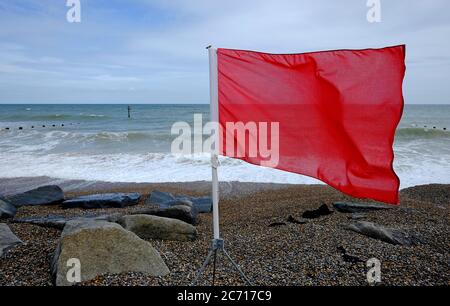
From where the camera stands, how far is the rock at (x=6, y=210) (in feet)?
27.4

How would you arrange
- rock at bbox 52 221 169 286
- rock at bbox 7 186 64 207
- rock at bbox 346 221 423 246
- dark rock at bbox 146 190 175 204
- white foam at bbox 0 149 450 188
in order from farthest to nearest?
white foam at bbox 0 149 450 188 → dark rock at bbox 146 190 175 204 → rock at bbox 7 186 64 207 → rock at bbox 346 221 423 246 → rock at bbox 52 221 169 286

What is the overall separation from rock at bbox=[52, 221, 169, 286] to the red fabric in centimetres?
181

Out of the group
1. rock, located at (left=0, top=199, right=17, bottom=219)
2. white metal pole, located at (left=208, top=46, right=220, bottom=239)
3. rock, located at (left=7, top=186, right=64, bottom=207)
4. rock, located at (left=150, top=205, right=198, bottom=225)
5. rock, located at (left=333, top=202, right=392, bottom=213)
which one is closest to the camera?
white metal pole, located at (left=208, top=46, right=220, bottom=239)

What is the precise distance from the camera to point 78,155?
2084 cm

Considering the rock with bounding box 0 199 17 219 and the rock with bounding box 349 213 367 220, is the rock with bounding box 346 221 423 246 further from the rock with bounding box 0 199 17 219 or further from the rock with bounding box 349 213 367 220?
the rock with bounding box 0 199 17 219

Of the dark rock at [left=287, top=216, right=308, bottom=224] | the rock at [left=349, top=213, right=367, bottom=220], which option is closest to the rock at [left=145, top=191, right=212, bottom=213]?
the dark rock at [left=287, top=216, right=308, bottom=224]

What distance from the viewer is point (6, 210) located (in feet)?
28.1

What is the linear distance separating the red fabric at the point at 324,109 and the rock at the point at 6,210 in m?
6.62

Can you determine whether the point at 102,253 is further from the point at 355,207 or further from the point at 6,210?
the point at 355,207

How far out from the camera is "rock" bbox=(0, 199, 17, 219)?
27.4ft

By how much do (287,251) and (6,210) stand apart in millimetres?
6831

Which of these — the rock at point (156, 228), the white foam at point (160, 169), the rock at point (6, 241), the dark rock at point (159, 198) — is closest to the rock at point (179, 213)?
the rock at point (156, 228)

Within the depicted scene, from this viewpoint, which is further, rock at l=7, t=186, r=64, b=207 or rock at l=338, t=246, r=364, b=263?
rock at l=7, t=186, r=64, b=207

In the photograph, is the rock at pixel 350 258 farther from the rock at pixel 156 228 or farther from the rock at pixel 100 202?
the rock at pixel 100 202
